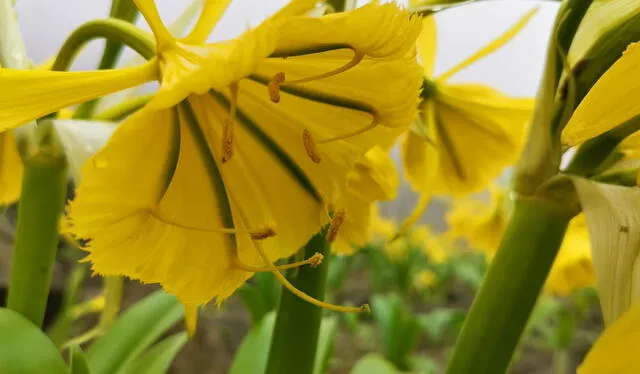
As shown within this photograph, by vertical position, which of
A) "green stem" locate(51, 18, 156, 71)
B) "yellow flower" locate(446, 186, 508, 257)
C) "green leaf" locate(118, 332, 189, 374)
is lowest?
"yellow flower" locate(446, 186, 508, 257)

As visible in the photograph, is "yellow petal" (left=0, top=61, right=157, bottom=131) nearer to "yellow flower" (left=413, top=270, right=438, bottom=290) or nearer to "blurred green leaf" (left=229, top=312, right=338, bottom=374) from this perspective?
"blurred green leaf" (left=229, top=312, right=338, bottom=374)

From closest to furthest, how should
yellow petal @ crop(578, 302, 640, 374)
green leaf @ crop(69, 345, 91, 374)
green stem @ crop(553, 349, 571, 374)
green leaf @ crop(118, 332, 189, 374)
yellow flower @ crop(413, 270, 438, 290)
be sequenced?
yellow petal @ crop(578, 302, 640, 374)
green leaf @ crop(69, 345, 91, 374)
green leaf @ crop(118, 332, 189, 374)
green stem @ crop(553, 349, 571, 374)
yellow flower @ crop(413, 270, 438, 290)

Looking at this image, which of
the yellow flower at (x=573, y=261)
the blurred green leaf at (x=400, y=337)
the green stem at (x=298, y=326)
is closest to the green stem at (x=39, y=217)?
the green stem at (x=298, y=326)

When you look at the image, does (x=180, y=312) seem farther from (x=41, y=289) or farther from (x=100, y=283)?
(x=100, y=283)

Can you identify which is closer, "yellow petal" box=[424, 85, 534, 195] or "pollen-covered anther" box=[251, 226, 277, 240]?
"pollen-covered anther" box=[251, 226, 277, 240]

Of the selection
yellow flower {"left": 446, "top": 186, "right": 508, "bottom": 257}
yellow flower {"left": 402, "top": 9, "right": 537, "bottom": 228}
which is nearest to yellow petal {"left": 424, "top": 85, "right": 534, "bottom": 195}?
yellow flower {"left": 402, "top": 9, "right": 537, "bottom": 228}

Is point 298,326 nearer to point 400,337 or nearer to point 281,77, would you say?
point 281,77

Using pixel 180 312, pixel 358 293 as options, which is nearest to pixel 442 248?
pixel 358 293

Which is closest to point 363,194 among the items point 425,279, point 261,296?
point 261,296
